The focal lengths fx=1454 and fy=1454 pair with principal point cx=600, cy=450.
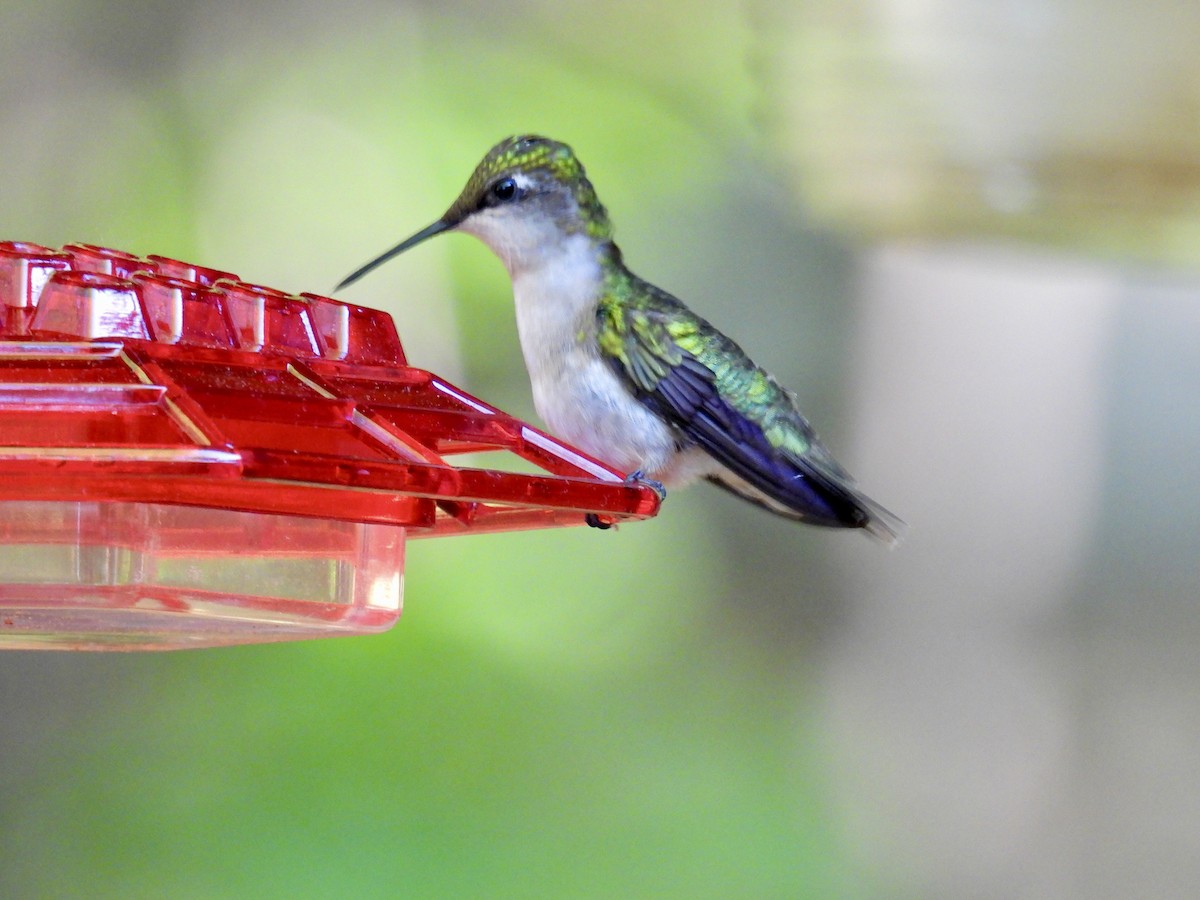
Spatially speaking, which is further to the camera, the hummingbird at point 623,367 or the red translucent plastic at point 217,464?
the hummingbird at point 623,367

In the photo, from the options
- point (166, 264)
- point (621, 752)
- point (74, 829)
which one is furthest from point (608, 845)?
point (166, 264)

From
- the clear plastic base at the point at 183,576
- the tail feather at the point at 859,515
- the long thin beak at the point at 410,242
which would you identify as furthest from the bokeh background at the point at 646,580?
the clear plastic base at the point at 183,576

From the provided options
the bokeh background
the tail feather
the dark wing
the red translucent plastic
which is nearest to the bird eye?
the dark wing

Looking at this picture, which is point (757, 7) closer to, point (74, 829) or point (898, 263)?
point (898, 263)

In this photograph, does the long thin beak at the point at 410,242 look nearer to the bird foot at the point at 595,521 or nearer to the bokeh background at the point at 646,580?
the bird foot at the point at 595,521

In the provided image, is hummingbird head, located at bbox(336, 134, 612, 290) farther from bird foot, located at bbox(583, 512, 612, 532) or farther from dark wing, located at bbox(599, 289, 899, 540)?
bird foot, located at bbox(583, 512, 612, 532)
